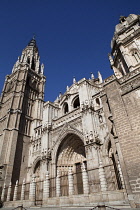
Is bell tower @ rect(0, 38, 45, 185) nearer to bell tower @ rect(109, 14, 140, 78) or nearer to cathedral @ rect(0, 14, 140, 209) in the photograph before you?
cathedral @ rect(0, 14, 140, 209)

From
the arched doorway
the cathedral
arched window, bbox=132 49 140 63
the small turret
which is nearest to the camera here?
the cathedral

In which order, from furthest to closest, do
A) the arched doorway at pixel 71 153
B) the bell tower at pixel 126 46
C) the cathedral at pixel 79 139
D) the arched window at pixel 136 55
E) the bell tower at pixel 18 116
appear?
the bell tower at pixel 18 116, the arched doorway at pixel 71 153, the bell tower at pixel 126 46, the arched window at pixel 136 55, the cathedral at pixel 79 139

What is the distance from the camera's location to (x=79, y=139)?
55.1ft

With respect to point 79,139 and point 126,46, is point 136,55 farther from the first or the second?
point 79,139

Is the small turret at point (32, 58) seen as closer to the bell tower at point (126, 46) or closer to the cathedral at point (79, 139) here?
the cathedral at point (79, 139)

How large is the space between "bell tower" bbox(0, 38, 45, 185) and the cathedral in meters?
0.12

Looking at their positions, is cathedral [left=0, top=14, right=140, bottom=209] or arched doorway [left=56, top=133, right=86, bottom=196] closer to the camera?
cathedral [left=0, top=14, right=140, bottom=209]

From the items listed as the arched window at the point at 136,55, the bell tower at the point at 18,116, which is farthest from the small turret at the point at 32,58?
the arched window at the point at 136,55

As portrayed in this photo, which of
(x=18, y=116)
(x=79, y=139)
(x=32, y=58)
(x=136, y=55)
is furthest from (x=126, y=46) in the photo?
(x=32, y=58)

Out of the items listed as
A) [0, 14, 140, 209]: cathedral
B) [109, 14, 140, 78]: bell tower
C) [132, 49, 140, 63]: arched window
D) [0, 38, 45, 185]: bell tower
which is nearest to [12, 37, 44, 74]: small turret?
[0, 38, 45, 185]: bell tower

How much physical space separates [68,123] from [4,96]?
16.9 metres

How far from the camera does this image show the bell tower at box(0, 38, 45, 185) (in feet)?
63.7

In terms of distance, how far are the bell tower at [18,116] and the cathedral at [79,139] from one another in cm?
12

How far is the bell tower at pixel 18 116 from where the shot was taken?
19.4 m
